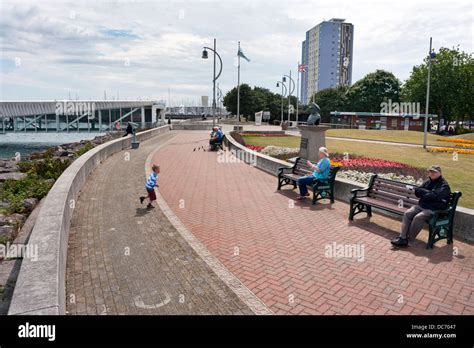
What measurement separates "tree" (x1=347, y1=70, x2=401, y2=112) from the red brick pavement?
69242 mm

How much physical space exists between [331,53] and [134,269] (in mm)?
148026

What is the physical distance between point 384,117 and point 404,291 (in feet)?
179

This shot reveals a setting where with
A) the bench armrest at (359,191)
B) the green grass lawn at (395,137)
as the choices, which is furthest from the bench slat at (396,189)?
the green grass lawn at (395,137)

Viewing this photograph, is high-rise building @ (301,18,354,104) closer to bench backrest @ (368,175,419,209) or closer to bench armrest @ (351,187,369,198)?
bench armrest @ (351,187,369,198)

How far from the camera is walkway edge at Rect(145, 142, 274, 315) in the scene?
4765 millimetres

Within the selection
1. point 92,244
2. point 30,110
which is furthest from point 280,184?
point 30,110

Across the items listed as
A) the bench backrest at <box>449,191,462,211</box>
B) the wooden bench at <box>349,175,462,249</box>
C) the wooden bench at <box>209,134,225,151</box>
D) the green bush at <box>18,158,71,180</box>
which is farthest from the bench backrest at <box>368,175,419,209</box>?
the wooden bench at <box>209,134,225,151</box>

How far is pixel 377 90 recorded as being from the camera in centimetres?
7369

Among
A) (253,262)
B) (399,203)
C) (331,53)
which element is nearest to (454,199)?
(399,203)

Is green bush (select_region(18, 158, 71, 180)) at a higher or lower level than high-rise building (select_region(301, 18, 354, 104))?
lower

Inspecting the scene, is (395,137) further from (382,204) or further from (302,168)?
(382,204)

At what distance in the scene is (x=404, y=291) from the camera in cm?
520
